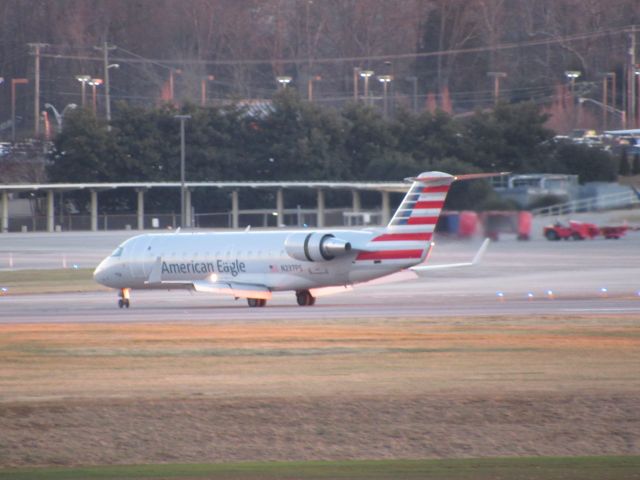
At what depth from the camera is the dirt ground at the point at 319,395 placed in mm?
18125

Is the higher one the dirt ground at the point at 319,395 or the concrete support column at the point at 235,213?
the concrete support column at the point at 235,213

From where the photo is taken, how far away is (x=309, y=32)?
151750 millimetres

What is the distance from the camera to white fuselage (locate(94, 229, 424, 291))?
40969 mm

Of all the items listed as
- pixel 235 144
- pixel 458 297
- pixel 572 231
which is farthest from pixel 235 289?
pixel 235 144

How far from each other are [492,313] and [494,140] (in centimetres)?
3448

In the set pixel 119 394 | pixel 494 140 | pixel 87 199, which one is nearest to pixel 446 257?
pixel 494 140

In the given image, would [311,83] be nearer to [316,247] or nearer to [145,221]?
[145,221]

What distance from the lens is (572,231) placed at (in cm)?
5566

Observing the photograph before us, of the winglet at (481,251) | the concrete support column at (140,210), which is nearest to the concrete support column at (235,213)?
the concrete support column at (140,210)

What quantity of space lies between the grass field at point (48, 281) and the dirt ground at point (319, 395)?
989 inches

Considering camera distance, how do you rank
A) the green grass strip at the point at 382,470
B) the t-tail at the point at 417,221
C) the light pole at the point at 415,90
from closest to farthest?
the green grass strip at the point at 382,470 → the t-tail at the point at 417,221 → the light pole at the point at 415,90

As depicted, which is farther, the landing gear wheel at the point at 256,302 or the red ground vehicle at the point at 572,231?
the red ground vehicle at the point at 572,231

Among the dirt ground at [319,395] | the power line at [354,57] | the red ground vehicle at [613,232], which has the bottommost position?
the dirt ground at [319,395]

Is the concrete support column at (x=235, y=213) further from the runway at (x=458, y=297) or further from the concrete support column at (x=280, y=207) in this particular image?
the runway at (x=458, y=297)
